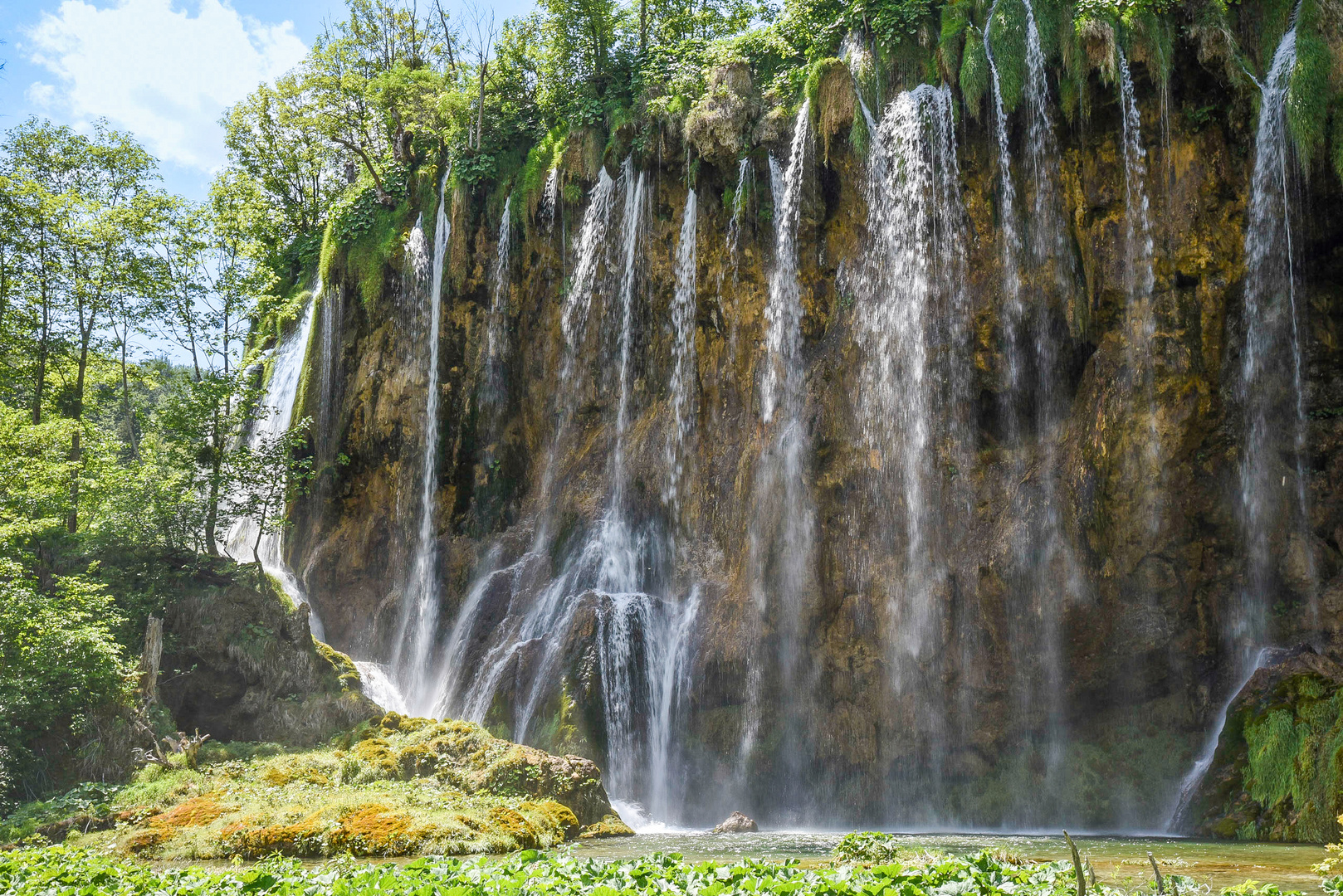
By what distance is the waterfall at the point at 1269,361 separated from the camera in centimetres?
1623

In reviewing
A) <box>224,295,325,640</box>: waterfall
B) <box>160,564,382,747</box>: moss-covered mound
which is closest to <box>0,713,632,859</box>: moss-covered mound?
<box>160,564,382,747</box>: moss-covered mound

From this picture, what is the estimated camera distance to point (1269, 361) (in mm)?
16516

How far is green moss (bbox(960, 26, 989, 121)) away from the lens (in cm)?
1877

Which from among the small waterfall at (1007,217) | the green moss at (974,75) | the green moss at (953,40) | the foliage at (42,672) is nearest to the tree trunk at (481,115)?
the green moss at (953,40)

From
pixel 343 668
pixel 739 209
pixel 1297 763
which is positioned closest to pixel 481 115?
pixel 739 209

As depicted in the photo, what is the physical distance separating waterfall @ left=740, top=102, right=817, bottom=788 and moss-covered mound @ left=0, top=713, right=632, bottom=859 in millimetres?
5020

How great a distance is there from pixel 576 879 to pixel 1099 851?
7523 mm

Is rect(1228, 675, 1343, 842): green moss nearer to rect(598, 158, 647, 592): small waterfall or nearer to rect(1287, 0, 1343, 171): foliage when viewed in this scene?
rect(1287, 0, 1343, 171): foliage

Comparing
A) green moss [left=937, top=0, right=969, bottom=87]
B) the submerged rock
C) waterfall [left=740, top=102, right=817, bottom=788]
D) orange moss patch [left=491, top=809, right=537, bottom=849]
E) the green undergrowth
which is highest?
green moss [left=937, top=0, right=969, bottom=87]

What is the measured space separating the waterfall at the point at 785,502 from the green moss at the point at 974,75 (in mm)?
3480

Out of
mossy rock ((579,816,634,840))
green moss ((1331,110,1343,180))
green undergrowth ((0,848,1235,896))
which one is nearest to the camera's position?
green undergrowth ((0,848,1235,896))

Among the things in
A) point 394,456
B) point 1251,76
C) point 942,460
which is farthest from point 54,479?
point 1251,76

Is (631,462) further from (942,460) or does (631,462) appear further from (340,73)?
(340,73)

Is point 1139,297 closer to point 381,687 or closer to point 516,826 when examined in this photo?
point 516,826
